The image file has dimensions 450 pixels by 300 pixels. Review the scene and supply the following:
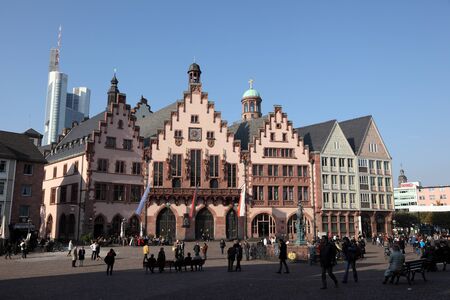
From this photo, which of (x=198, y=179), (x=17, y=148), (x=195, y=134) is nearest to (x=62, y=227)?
(x=17, y=148)

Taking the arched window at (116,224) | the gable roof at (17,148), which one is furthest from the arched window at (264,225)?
the gable roof at (17,148)

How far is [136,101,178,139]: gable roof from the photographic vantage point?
68.3 m

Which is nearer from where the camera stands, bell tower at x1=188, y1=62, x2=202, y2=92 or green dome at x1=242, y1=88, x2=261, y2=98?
bell tower at x1=188, y1=62, x2=202, y2=92

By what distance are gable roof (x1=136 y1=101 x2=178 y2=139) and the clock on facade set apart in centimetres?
667

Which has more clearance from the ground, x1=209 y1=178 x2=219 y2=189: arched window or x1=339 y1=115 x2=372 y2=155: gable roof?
x1=339 y1=115 x2=372 y2=155: gable roof

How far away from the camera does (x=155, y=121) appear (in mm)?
71250

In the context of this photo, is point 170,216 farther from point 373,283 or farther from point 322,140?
point 373,283

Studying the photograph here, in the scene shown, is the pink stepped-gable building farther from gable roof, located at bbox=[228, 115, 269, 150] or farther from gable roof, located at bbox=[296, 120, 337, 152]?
gable roof, located at bbox=[296, 120, 337, 152]

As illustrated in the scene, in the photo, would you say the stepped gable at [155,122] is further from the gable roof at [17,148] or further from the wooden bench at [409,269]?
the wooden bench at [409,269]

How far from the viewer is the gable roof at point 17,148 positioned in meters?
51.7

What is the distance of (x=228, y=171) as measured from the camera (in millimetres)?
62906

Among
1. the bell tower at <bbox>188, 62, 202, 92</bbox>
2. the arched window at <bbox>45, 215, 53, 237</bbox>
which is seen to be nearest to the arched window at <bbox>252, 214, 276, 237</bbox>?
the bell tower at <bbox>188, 62, 202, 92</bbox>

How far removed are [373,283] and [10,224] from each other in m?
44.1

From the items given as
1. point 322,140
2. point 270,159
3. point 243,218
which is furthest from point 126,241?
point 322,140
